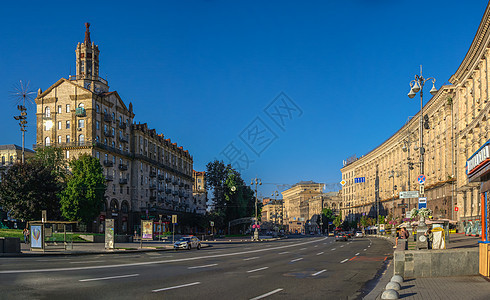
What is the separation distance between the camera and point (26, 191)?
2115 inches

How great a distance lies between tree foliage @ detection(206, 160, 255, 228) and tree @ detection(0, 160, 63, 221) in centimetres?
4595

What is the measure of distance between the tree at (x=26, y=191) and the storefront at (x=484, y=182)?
5063 cm

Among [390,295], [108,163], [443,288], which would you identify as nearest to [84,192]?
[108,163]

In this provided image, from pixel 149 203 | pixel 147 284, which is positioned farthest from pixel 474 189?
pixel 149 203

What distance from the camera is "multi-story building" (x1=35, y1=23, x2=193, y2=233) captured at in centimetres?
7075

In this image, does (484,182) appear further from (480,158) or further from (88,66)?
(88,66)

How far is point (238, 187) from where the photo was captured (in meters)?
99.6

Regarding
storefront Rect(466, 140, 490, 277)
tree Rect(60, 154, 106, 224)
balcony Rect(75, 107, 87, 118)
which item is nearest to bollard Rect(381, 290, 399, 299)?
storefront Rect(466, 140, 490, 277)

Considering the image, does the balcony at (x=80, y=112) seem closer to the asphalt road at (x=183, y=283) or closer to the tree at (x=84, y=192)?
the tree at (x=84, y=192)

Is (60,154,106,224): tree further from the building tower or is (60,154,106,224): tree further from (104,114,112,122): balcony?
the building tower

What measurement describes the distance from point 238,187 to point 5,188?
53.5 metres

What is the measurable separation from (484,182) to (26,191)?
5175cm

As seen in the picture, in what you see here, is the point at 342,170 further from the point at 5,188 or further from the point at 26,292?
the point at 26,292

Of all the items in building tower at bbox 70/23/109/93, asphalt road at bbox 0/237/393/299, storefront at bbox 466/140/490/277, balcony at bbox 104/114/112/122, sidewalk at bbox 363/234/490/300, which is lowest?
asphalt road at bbox 0/237/393/299
